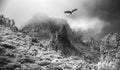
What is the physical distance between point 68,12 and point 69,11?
29.9 inches

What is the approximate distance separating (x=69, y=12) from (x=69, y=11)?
55 centimetres

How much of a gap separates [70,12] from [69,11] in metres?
0.72

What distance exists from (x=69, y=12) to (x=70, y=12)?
0.44 m

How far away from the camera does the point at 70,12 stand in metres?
92.4

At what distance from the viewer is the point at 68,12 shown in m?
92.5

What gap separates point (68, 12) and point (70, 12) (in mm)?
890

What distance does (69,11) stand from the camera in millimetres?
92000

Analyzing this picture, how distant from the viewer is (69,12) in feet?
303
